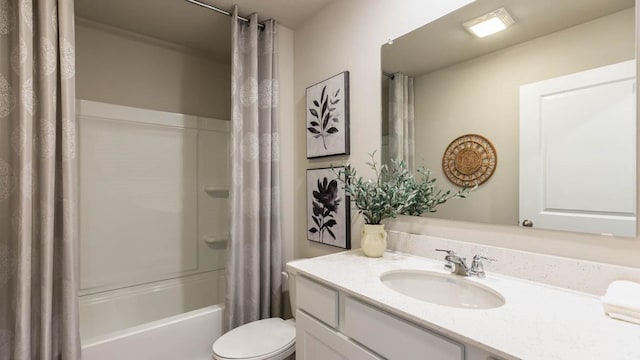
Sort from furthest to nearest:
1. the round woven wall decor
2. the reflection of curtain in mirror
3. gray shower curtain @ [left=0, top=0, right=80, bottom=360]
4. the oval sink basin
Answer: the reflection of curtain in mirror, gray shower curtain @ [left=0, top=0, right=80, bottom=360], the round woven wall decor, the oval sink basin

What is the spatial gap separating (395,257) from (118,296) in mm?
2150

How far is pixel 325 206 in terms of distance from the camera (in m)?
1.87

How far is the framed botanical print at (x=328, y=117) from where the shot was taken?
5.65 feet

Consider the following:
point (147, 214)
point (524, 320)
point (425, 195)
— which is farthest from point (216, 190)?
point (524, 320)

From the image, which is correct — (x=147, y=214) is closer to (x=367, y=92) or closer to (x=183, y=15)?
(x=183, y=15)

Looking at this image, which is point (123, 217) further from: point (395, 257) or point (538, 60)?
point (538, 60)

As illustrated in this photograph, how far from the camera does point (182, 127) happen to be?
2.54 metres

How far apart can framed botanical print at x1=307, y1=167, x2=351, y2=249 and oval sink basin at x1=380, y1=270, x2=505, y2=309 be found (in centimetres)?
55

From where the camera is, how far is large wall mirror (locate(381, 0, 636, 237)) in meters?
0.90

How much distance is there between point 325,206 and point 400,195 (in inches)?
24.3

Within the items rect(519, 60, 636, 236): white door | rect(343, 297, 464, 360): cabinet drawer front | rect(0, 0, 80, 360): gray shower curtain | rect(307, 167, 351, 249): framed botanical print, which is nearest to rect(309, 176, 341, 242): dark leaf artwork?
rect(307, 167, 351, 249): framed botanical print

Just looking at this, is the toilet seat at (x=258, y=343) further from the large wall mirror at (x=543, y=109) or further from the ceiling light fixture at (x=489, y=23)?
the ceiling light fixture at (x=489, y=23)

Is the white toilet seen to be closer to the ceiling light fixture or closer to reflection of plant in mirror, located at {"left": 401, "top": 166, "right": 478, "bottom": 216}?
reflection of plant in mirror, located at {"left": 401, "top": 166, "right": 478, "bottom": 216}

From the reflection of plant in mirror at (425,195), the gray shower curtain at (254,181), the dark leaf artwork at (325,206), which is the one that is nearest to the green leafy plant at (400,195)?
the reflection of plant in mirror at (425,195)
